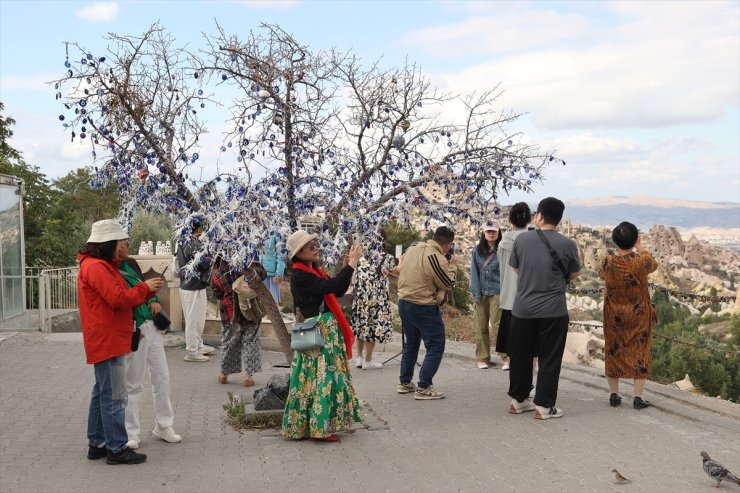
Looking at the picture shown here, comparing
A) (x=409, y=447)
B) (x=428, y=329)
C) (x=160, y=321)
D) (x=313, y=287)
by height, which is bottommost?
(x=409, y=447)

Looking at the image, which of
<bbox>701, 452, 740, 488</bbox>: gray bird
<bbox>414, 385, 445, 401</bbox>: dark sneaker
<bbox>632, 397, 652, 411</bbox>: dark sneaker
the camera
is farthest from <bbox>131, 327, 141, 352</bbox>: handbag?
<bbox>632, 397, 652, 411</bbox>: dark sneaker

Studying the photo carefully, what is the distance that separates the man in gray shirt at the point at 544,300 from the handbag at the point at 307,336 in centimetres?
201

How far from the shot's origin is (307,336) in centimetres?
626

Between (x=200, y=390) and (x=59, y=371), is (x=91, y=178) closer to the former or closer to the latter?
(x=200, y=390)

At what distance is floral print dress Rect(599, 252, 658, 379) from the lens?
7.32m

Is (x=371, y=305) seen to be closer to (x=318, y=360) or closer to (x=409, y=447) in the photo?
(x=318, y=360)

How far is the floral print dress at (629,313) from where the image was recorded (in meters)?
7.32

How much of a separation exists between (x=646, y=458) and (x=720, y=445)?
789mm

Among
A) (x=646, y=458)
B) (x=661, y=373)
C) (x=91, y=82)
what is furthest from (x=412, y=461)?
(x=661, y=373)

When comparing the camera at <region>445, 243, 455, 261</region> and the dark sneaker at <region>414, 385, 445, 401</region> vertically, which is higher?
the camera at <region>445, 243, 455, 261</region>

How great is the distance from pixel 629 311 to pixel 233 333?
434cm

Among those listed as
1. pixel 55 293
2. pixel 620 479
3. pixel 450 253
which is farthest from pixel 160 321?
pixel 55 293

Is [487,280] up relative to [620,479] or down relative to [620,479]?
up

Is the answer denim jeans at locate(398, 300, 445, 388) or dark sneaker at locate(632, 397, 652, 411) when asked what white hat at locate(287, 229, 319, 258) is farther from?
dark sneaker at locate(632, 397, 652, 411)
